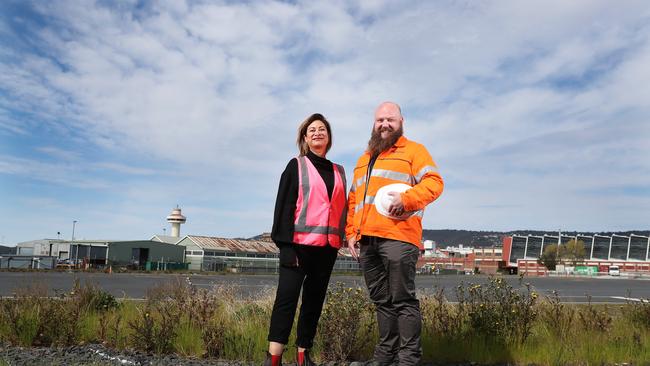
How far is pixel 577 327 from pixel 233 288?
15.1ft

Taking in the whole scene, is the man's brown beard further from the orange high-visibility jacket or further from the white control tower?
the white control tower

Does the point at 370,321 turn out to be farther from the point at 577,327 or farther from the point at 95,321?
the point at 95,321

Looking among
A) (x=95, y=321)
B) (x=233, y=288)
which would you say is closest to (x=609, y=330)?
(x=233, y=288)

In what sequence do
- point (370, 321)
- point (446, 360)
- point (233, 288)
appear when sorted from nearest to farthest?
point (446, 360) → point (370, 321) → point (233, 288)

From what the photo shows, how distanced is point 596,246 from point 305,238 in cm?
12874

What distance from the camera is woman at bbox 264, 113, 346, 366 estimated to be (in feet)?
12.4

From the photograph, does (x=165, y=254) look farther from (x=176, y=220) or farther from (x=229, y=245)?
(x=176, y=220)

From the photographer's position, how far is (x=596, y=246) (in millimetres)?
116625

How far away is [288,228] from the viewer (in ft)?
12.3

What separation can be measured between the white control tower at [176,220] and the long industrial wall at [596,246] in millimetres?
79042

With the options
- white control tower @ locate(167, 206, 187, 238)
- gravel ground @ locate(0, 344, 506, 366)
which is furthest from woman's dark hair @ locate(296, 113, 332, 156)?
white control tower @ locate(167, 206, 187, 238)

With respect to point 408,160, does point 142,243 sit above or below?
below

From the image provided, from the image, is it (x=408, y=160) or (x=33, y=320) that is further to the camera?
(x=33, y=320)

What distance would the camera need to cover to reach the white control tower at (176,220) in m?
76.2
